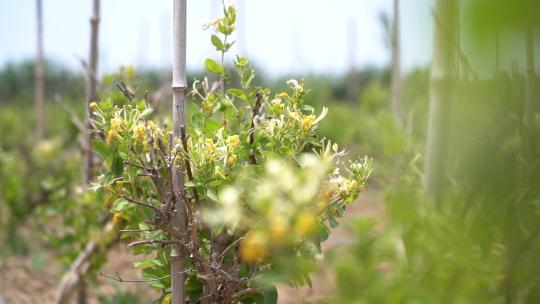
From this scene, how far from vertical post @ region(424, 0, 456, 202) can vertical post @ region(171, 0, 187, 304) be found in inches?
24.9

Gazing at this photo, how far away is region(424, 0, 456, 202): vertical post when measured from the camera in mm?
690

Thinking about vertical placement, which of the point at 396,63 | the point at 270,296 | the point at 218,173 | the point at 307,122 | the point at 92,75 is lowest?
the point at 270,296

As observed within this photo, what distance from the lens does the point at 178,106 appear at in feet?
4.13

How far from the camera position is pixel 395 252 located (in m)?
0.67

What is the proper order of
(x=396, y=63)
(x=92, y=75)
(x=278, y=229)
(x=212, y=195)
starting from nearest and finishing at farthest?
(x=278, y=229) → (x=212, y=195) → (x=92, y=75) → (x=396, y=63)

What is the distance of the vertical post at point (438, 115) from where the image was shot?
690 mm

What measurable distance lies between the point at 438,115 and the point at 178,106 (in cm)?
68

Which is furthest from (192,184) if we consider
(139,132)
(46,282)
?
(46,282)

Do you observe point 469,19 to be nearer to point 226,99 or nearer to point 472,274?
point 472,274

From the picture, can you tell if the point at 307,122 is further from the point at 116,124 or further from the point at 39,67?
the point at 39,67

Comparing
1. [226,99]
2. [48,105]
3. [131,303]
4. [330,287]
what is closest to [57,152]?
[131,303]

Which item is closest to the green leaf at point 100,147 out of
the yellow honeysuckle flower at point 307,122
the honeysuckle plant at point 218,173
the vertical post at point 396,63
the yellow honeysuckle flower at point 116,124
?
the honeysuckle plant at point 218,173

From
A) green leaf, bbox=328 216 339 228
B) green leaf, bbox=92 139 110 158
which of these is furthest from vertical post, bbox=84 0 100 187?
green leaf, bbox=328 216 339 228

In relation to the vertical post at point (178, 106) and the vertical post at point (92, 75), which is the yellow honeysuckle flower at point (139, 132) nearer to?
the vertical post at point (178, 106)
